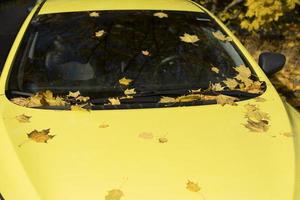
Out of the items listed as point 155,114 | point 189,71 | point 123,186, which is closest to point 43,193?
point 123,186

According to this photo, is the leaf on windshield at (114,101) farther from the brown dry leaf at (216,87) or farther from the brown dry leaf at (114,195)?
the brown dry leaf at (114,195)

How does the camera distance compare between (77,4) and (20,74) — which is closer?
(20,74)

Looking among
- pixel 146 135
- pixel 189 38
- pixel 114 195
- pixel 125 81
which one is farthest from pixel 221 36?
pixel 114 195

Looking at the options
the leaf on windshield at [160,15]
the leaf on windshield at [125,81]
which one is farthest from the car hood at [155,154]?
the leaf on windshield at [160,15]

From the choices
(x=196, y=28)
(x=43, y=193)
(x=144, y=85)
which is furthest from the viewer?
(x=196, y=28)

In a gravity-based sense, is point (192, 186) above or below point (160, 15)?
below

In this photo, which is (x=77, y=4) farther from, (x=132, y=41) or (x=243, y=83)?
(x=243, y=83)

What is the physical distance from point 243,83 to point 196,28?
2.55 ft

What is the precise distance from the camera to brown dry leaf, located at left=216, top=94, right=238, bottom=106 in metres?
3.44

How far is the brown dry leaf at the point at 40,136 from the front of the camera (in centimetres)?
296

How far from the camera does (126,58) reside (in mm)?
3840

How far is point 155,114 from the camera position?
3.24 meters

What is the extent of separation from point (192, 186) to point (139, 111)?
83 cm

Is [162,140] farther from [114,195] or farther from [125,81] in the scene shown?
[125,81]
